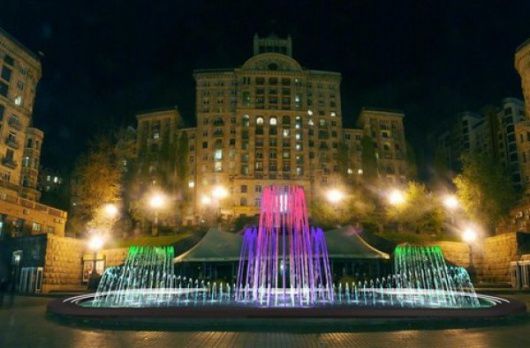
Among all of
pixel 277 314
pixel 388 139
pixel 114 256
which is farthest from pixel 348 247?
pixel 388 139

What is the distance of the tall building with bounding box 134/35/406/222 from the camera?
78062 mm

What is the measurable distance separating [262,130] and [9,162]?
139ft

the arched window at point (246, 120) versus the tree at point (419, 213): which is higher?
the arched window at point (246, 120)

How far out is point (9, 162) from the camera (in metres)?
52.8

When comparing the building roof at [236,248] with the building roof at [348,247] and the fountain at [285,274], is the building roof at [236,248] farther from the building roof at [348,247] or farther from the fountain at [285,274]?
the fountain at [285,274]

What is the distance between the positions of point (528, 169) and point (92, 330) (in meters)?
62.3

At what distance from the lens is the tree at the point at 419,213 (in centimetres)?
4888

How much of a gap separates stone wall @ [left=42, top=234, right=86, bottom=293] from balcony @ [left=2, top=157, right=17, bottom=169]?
70.2 ft

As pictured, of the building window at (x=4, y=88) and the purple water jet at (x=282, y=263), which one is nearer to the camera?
the purple water jet at (x=282, y=263)

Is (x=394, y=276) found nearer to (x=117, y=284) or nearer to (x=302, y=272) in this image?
(x=302, y=272)

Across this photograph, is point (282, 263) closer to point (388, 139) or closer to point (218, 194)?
point (218, 194)

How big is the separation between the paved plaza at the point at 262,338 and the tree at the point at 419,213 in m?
37.5

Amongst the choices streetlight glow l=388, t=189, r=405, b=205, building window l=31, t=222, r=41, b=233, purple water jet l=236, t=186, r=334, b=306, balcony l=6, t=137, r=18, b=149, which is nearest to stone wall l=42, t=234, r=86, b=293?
building window l=31, t=222, r=41, b=233

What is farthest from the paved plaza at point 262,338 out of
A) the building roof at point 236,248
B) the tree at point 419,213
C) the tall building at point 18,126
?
the tree at point 419,213
